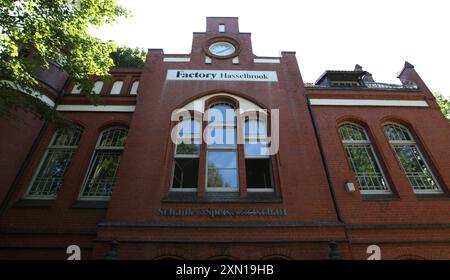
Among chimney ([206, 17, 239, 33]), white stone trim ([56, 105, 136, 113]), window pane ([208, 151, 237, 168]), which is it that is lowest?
window pane ([208, 151, 237, 168])

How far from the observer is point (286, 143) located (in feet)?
25.3

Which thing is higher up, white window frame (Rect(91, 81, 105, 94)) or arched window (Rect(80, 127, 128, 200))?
white window frame (Rect(91, 81, 105, 94))

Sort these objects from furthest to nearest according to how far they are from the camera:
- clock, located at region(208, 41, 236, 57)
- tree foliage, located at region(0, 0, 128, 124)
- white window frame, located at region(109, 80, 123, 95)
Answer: clock, located at region(208, 41, 236, 57) < white window frame, located at region(109, 80, 123, 95) < tree foliage, located at region(0, 0, 128, 124)

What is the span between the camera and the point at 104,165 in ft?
27.3

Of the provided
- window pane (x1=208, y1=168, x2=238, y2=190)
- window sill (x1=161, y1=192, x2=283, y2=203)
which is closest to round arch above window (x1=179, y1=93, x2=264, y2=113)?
window pane (x1=208, y1=168, x2=238, y2=190)

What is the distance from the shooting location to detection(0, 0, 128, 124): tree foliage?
5816 mm

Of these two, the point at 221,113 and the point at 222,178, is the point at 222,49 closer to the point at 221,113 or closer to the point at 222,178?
the point at 221,113

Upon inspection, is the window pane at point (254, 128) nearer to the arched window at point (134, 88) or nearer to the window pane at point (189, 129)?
the window pane at point (189, 129)

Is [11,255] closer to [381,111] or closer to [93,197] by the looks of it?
[93,197]

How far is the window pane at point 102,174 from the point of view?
306 inches

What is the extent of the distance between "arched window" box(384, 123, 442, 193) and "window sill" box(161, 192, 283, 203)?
15.9ft

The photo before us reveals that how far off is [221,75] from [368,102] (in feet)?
18.7

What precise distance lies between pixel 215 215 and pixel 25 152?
6.60 meters

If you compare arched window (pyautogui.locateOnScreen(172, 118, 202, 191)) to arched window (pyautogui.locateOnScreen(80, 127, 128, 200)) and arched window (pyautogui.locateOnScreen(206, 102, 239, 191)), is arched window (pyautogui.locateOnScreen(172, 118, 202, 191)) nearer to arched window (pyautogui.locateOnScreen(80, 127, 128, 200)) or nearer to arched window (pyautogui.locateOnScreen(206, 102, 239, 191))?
arched window (pyautogui.locateOnScreen(206, 102, 239, 191))
